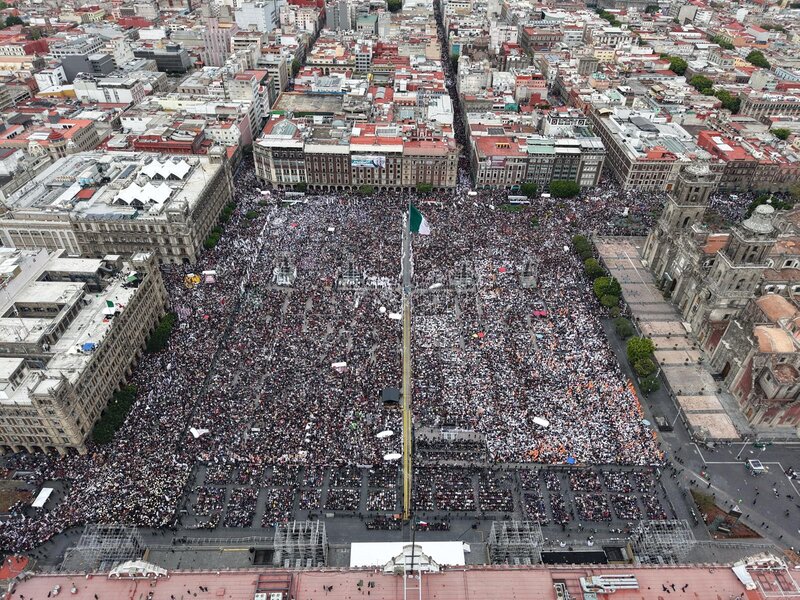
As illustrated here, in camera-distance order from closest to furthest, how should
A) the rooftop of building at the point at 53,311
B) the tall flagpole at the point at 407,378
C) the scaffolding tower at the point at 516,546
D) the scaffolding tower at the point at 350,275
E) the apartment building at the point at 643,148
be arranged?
the scaffolding tower at the point at 516,546 < the tall flagpole at the point at 407,378 < the rooftop of building at the point at 53,311 < the scaffolding tower at the point at 350,275 < the apartment building at the point at 643,148

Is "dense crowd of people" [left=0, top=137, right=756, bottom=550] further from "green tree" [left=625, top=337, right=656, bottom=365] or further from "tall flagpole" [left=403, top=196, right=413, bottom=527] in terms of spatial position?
"green tree" [left=625, top=337, right=656, bottom=365]

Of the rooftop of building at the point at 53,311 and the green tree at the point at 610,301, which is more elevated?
the rooftop of building at the point at 53,311

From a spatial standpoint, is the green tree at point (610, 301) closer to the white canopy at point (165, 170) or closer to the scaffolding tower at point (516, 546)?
the scaffolding tower at point (516, 546)

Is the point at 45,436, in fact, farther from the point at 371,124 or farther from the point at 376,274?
the point at 371,124

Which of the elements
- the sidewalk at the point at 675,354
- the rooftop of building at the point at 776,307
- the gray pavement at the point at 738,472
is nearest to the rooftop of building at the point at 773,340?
the rooftop of building at the point at 776,307

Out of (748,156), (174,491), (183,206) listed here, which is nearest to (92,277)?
(183,206)

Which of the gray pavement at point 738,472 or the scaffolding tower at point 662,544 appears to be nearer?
the scaffolding tower at point 662,544

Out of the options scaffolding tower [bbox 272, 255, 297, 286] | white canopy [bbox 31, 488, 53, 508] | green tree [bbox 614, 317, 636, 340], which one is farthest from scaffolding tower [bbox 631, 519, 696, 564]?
scaffolding tower [bbox 272, 255, 297, 286]
